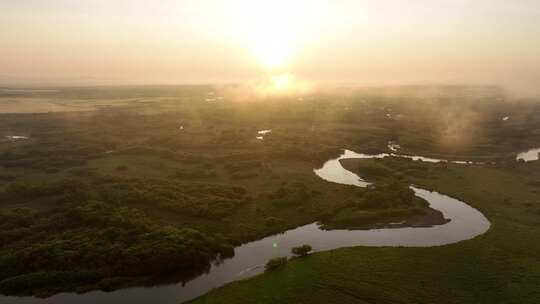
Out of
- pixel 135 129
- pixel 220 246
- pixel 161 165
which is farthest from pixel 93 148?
pixel 220 246

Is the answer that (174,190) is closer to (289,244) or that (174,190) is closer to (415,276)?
(289,244)

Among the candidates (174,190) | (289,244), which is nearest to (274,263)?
(289,244)

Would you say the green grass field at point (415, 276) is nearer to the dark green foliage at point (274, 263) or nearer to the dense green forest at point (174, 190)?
the dark green foliage at point (274, 263)

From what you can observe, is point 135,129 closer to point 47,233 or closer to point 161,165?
point 161,165

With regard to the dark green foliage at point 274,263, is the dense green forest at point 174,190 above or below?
above

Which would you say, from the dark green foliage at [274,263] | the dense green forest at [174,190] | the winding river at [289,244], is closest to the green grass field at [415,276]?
the dark green foliage at [274,263]

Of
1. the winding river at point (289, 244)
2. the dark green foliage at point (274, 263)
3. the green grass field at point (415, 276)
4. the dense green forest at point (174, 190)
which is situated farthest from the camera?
the dark green foliage at point (274, 263)

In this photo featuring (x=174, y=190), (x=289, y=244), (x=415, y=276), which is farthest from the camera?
(x=174, y=190)

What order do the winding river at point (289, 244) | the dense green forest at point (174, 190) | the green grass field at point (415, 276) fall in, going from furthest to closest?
1. the dense green forest at point (174, 190)
2. the winding river at point (289, 244)
3. the green grass field at point (415, 276)

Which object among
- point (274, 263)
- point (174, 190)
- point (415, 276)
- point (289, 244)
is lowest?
point (289, 244)

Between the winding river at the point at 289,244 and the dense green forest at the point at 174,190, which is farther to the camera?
the dense green forest at the point at 174,190
